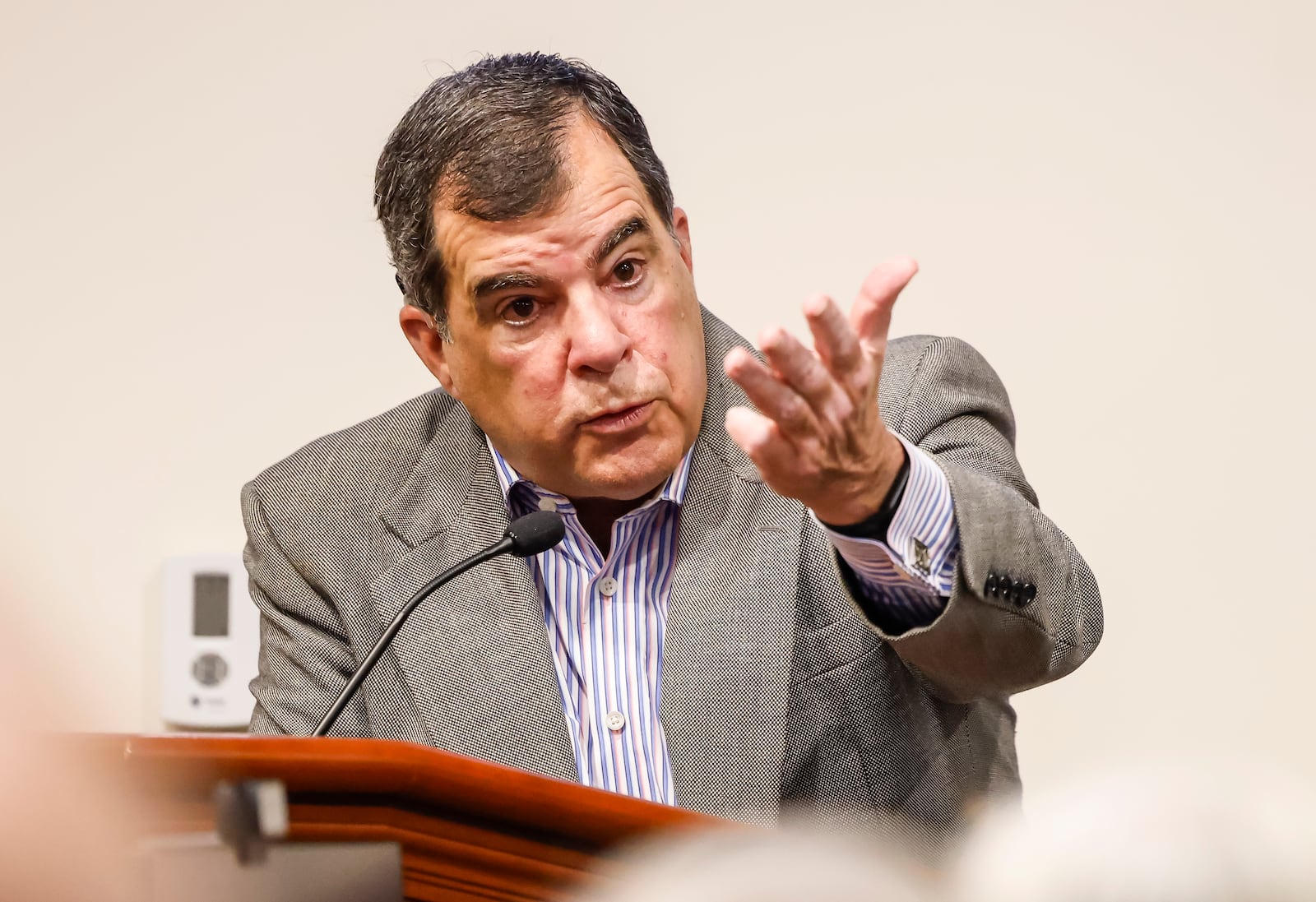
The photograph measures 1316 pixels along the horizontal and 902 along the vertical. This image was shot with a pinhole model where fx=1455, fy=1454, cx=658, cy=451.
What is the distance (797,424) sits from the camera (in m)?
1.28

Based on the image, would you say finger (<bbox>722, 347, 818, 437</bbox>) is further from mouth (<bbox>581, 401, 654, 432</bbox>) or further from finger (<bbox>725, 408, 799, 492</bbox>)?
mouth (<bbox>581, 401, 654, 432</bbox>)

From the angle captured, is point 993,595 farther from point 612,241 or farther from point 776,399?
point 612,241

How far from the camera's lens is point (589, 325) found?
1.78m

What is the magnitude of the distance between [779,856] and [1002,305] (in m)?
2.15

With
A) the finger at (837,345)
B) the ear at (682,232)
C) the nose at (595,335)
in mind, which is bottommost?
the finger at (837,345)

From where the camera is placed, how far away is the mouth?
1.80 metres

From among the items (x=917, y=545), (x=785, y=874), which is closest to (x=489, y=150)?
(x=917, y=545)

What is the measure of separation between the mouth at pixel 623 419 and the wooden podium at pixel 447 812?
901mm

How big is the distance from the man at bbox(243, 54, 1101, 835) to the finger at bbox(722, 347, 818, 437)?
0.30 metres

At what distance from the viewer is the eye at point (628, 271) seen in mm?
1830

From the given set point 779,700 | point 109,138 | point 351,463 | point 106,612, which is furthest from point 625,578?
point 109,138

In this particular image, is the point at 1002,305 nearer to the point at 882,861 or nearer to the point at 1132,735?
the point at 1132,735

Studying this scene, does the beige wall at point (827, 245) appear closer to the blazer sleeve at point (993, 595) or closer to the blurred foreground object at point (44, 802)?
the blazer sleeve at point (993, 595)

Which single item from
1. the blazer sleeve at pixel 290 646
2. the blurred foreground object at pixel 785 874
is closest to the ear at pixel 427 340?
the blazer sleeve at pixel 290 646
